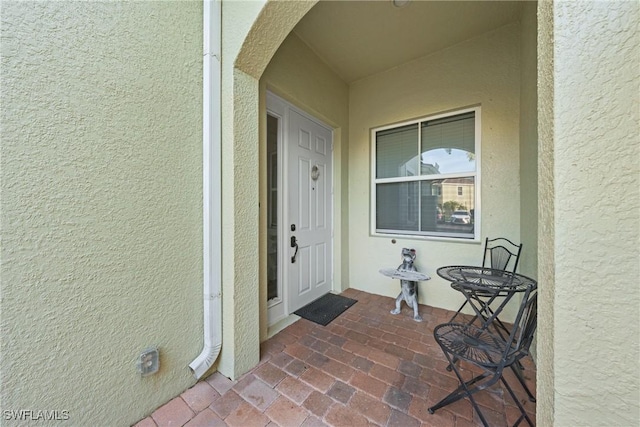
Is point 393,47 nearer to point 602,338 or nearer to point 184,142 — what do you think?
point 184,142

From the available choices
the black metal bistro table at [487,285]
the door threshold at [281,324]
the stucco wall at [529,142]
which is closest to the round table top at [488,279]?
the black metal bistro table at [487,285]

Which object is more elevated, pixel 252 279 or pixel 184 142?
pixel 184 142

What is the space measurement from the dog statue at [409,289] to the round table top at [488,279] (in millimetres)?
479

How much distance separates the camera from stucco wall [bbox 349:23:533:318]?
2.37 meters

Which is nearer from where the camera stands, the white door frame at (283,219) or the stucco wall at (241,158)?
the stucco wall at (241,158)

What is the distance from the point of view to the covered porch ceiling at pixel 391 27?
214cm

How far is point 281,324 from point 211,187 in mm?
1629

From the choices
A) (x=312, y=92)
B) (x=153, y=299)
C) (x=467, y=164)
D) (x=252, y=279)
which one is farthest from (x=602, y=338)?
(x=312, y=92)

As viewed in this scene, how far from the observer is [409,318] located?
2.48 meters

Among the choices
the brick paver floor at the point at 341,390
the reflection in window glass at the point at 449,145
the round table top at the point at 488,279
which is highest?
the reflection in window glass at the point at 449,145

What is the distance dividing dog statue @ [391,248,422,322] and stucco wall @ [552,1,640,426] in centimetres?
Answer: 203

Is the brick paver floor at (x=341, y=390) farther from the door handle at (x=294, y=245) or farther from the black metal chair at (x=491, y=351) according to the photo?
the door handle at (x=294, y=245)

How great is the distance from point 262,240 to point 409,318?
1836 millimetres

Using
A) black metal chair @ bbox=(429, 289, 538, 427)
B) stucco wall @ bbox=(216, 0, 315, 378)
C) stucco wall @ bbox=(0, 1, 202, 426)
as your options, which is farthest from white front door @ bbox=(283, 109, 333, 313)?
black metal chair @ bbox=(429, 289, 538, 427)
